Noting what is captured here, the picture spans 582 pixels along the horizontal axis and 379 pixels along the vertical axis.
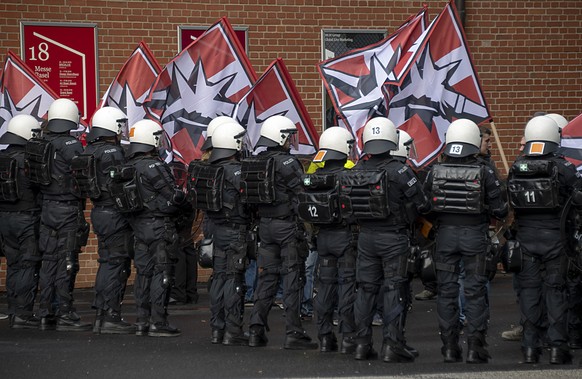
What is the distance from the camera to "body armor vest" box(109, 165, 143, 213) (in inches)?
460

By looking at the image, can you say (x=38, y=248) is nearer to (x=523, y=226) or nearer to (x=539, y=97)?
(x=523, y=226)

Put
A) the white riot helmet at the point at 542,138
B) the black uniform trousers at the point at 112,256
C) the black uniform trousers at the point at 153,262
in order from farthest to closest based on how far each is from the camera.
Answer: the black uniform trousers at the point at 112,256
the black uniform trousers at the point at 153,262
the white riot helmet at the point at 542,138

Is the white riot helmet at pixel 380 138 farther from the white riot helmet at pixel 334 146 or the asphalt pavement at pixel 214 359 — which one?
the asphalt pavement at pixel 214 359

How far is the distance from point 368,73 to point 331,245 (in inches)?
109

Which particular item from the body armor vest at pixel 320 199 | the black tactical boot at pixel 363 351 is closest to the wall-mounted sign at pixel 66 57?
the body armor vest at pixel 320 199

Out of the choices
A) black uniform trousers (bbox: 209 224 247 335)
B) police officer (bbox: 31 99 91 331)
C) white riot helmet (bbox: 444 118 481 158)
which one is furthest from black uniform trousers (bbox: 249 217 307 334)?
police officer (bbox: 31 99 91 331)

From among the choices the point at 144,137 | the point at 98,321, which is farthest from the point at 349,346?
the point at 144,137

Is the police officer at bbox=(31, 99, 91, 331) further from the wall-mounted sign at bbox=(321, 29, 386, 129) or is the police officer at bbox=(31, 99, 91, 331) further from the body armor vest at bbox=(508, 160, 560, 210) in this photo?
the wall-mounted sign at bbox=(321, 29, 386, 129)

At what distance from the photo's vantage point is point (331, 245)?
423 inches

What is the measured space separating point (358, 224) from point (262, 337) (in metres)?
1.63

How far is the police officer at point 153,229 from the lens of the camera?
11.8 meters

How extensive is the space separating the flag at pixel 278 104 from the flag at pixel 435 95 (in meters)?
1.17

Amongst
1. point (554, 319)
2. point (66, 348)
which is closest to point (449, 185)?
point (554, 319)

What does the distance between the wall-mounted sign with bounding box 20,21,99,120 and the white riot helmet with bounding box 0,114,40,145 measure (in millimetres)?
2920
